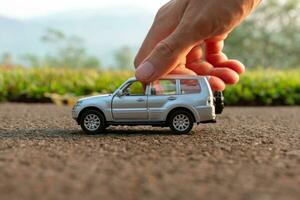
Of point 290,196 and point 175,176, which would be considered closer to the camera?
point 290,196

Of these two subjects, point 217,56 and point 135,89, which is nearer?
point 217,56

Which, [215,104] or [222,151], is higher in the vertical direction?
[215,104]

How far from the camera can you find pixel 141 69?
655 centimetres

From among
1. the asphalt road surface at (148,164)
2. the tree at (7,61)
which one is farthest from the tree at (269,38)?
the asphalt road surface at (148,164)

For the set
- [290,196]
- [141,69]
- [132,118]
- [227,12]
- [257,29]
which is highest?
[257,29]

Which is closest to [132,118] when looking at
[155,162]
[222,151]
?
[222,151]

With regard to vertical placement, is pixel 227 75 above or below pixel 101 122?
above

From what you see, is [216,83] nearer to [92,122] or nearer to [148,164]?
[92,122]

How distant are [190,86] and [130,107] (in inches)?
38.7

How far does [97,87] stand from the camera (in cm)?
1697

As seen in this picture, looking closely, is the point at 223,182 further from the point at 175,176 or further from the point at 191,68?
the point at 191,68

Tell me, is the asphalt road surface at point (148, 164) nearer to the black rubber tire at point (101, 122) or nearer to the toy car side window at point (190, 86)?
the black rubber tire at point (101, 122)

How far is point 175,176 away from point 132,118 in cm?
330

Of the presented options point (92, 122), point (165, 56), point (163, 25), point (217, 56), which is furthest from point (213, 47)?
point (92, 122)
